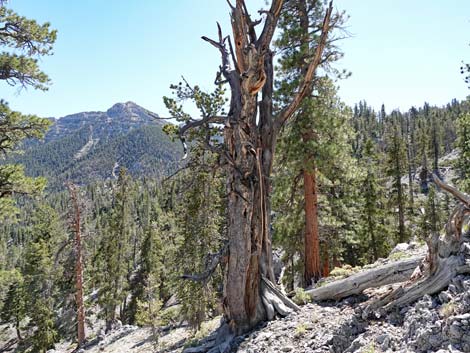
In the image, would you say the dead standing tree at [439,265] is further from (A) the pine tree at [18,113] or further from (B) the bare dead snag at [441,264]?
(A) the pine tree at [18,113]

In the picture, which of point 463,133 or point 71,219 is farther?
point 71,219

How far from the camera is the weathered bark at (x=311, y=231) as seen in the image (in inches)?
484

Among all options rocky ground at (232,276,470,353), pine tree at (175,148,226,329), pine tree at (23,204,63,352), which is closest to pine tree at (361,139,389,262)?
pine tree at (175,148,226,329)

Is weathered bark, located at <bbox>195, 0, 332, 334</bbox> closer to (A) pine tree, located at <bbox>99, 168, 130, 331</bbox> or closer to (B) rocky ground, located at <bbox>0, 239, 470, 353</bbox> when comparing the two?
(B) rocky ground, located at <bbox>0, 239, 470, 353</bbox>

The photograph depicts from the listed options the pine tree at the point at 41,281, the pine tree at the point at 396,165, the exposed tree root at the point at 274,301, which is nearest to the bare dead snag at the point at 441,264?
the exposed tree root at the point at 274,301

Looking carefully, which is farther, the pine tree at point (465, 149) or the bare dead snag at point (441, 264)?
the pine tree at point (465, 149)

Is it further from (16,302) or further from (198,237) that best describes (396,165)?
(16,302)

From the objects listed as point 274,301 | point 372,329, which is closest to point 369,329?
point 372,329

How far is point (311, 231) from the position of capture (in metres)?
12.4

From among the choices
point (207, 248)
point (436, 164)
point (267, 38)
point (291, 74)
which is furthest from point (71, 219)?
point (436, 164)

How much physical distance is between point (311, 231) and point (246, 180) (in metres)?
5.12

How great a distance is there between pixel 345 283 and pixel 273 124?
4032mm

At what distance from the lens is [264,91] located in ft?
30.0

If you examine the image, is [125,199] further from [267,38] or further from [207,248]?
[267,38]
